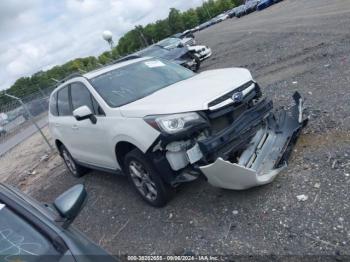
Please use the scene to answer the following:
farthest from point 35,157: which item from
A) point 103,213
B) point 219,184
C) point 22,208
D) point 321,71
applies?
point 22,208

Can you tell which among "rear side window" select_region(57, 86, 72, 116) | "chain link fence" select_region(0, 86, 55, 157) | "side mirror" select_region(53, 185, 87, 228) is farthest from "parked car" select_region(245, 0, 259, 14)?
"side mirror" select_region(53, 185, 87, 228)

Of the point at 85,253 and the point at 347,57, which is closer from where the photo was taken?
the point at 85,253

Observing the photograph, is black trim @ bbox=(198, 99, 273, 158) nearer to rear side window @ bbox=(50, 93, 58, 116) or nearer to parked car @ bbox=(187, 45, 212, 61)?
rear side window @ bbox=(50, 93, 58, 116)

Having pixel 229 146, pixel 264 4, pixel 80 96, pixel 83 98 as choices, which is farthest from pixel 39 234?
pixel 264 4

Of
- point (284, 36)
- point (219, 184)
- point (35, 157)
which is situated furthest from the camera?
point (284, 36)

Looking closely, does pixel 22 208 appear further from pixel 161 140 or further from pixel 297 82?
pixel 297 82

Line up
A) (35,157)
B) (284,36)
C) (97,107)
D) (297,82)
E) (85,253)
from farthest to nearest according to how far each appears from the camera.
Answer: (284,36), (35,157), (297,82), (97,107), (85,253)

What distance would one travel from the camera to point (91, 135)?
5816mm

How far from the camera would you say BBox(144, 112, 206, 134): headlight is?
4.35 m

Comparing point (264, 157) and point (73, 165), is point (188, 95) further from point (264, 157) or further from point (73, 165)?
point (73, 165)

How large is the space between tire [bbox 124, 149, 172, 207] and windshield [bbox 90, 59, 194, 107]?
78 cm

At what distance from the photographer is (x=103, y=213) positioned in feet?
19.1

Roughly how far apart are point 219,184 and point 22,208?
7.71ft

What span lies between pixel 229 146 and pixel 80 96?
266cm
